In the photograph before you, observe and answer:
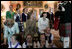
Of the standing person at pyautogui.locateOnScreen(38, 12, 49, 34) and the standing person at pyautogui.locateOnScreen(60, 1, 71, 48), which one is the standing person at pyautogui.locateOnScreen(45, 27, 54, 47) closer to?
the standing person at pyautogui.locateOnScreen(38, 12, 49, 34)

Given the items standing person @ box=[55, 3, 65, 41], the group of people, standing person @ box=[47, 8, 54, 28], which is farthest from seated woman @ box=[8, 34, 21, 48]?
standing person @ box=[55, 3, 65, 41]

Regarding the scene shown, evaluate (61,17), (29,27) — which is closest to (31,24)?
(29,27)

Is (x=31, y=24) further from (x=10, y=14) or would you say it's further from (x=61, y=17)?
(x=61, y=17)

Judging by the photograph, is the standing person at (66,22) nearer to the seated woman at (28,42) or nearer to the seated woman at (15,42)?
the seated woman at (28,42)

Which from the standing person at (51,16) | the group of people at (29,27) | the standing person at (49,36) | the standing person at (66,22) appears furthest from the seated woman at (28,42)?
the standing person at (66,22)

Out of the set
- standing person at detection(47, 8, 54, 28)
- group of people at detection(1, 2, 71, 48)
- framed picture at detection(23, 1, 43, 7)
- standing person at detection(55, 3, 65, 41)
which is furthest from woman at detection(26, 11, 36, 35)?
standing person at detection(55, 3, 65, 41)

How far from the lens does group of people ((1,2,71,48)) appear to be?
3.67 m

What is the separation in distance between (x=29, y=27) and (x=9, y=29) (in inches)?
12.8

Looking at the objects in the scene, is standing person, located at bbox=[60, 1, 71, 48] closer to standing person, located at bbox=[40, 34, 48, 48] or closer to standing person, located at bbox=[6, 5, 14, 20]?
standing person, located at bbox=[40, 34, 48, 48]

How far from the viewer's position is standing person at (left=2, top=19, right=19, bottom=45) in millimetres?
3660

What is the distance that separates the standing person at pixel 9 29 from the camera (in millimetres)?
3660

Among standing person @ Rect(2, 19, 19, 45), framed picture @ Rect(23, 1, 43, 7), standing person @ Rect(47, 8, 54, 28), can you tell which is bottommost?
standing person @ Rect(2, 19, 19, 45)

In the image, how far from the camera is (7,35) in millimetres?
3660

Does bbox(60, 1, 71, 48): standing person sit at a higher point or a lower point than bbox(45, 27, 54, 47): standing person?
higher
